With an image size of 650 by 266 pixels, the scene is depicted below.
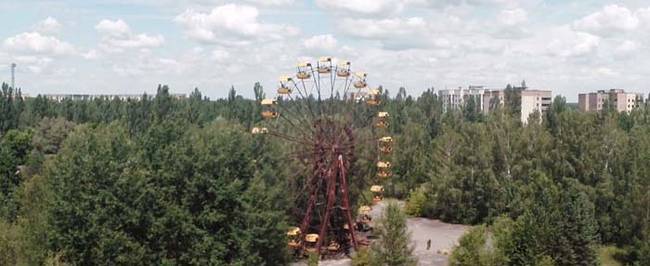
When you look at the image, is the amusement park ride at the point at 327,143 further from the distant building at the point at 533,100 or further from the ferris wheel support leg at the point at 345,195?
the distant building at the point at 533,100

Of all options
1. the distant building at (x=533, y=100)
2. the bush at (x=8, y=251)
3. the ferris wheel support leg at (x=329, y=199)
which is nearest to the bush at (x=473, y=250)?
the ferris wheel support leg at (x=329, y=199)

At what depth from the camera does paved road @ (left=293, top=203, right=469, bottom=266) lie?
3353 cm

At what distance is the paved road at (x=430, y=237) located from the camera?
110 ft

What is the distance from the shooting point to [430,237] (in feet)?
139

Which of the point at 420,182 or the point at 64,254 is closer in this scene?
the point at 64,254

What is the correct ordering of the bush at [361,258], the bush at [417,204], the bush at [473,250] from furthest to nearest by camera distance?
the bush at [417,204]
the bush at [361,258]
the bush at [473,250]

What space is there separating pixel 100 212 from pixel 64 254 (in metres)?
2.05

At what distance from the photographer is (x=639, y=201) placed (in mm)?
34344

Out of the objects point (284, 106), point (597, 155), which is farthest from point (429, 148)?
point (284, 106)

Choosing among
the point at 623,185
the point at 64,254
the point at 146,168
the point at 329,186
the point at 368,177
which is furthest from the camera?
the point at 623,185

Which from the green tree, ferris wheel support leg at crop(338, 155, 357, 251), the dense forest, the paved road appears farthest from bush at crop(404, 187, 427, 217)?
the green tree

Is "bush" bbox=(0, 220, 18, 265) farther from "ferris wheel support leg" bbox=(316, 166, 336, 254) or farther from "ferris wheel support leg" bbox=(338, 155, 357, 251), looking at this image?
"ferris wheel support leg" bbox=(338, 155, 357, 251)

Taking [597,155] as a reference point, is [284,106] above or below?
above

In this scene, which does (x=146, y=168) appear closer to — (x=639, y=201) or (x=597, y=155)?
(x=639, y=201)
